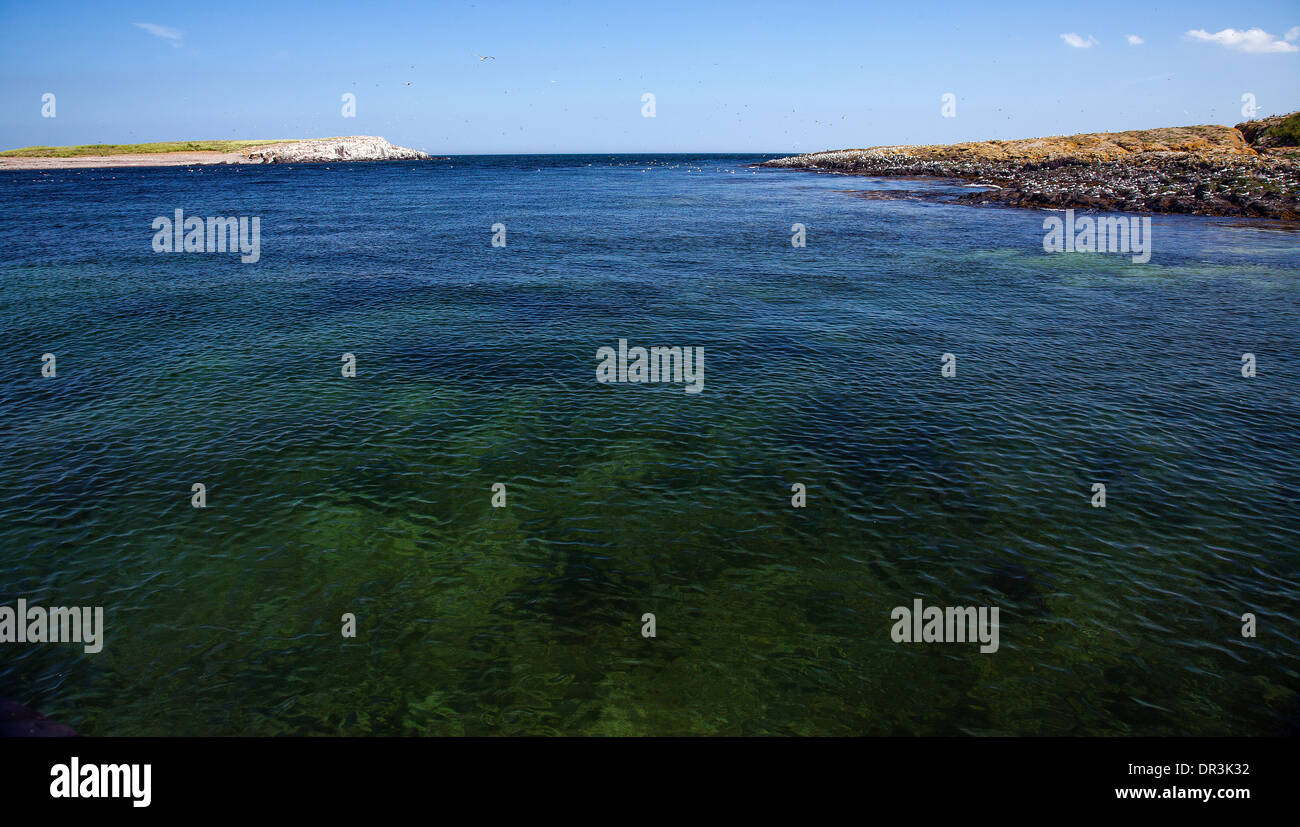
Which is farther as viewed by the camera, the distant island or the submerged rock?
the distant island

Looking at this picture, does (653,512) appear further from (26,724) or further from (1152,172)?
(1152,172)

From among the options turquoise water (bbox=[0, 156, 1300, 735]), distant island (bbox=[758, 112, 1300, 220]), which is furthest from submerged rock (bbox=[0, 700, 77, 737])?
distant island (bbox=[758, 112, 1300, 220])

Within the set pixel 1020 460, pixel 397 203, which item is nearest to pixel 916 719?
pixel 1020 460

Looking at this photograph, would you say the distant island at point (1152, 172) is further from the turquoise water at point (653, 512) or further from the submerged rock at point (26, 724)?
the submerged rock at point (26, 724)

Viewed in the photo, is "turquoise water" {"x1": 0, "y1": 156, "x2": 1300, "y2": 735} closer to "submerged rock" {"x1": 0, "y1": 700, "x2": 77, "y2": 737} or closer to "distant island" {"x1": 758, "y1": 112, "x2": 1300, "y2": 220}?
"submerged rock" {"x1": 0, "y1": 700, "x2": 77, "y2": 737}

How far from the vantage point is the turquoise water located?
1872 centimetres

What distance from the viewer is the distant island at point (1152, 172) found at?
101938 mm

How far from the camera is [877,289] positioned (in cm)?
6456

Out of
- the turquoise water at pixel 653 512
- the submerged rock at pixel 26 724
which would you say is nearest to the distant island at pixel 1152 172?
the turquoise water at pixel 653 512

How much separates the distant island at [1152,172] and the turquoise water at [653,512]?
186 ft

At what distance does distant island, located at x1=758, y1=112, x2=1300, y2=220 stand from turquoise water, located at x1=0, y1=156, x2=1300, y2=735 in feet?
186

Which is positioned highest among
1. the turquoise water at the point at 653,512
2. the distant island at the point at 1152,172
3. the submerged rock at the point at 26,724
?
the distant island at the point at 1152,172
